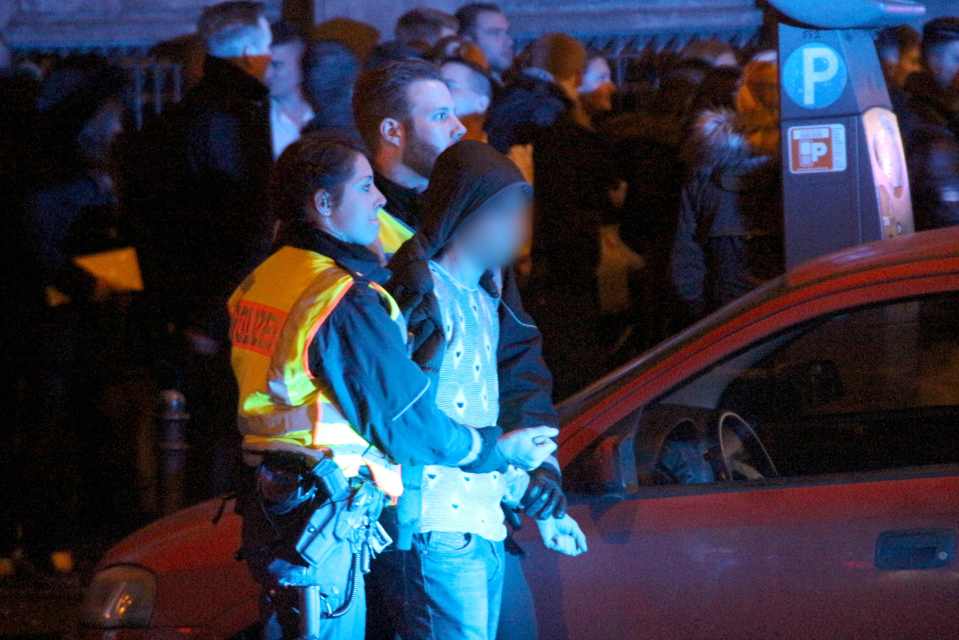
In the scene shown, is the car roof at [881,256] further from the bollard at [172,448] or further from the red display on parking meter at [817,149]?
the bollard at [172,448]

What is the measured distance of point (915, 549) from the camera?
3631 millimetres

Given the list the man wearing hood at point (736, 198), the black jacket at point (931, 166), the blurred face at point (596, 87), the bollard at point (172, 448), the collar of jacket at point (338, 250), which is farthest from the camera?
the blurred face at point (596, 87)

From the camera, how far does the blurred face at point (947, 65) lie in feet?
25.0

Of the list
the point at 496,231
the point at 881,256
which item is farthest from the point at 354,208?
the point at 881,256

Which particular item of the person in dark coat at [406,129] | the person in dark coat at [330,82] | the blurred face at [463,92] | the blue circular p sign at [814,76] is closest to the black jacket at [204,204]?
the person in dark coat at [330,82]

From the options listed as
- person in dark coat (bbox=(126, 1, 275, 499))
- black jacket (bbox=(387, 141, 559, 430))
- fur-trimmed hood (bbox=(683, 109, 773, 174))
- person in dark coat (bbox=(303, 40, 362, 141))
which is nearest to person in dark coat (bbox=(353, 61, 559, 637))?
black jacket (bbox=(387, 141, 559, 430))

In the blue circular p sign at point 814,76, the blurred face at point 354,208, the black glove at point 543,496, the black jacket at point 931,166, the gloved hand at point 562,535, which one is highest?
the blue circular p sign at point 814,76

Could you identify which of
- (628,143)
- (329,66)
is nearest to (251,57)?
(329,66)

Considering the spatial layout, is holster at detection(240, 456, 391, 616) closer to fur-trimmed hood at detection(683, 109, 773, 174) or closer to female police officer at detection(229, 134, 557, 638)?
female police officer at detection(229, 134, 557, 638)

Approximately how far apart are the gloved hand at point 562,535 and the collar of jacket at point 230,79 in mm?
3321

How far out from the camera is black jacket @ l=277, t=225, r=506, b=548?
10.8ft

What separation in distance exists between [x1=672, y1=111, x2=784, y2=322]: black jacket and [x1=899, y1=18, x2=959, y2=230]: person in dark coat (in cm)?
63

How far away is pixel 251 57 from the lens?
6.50 m

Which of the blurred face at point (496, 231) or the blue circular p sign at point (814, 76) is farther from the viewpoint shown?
the blue circular p sign at point (814, 76)
